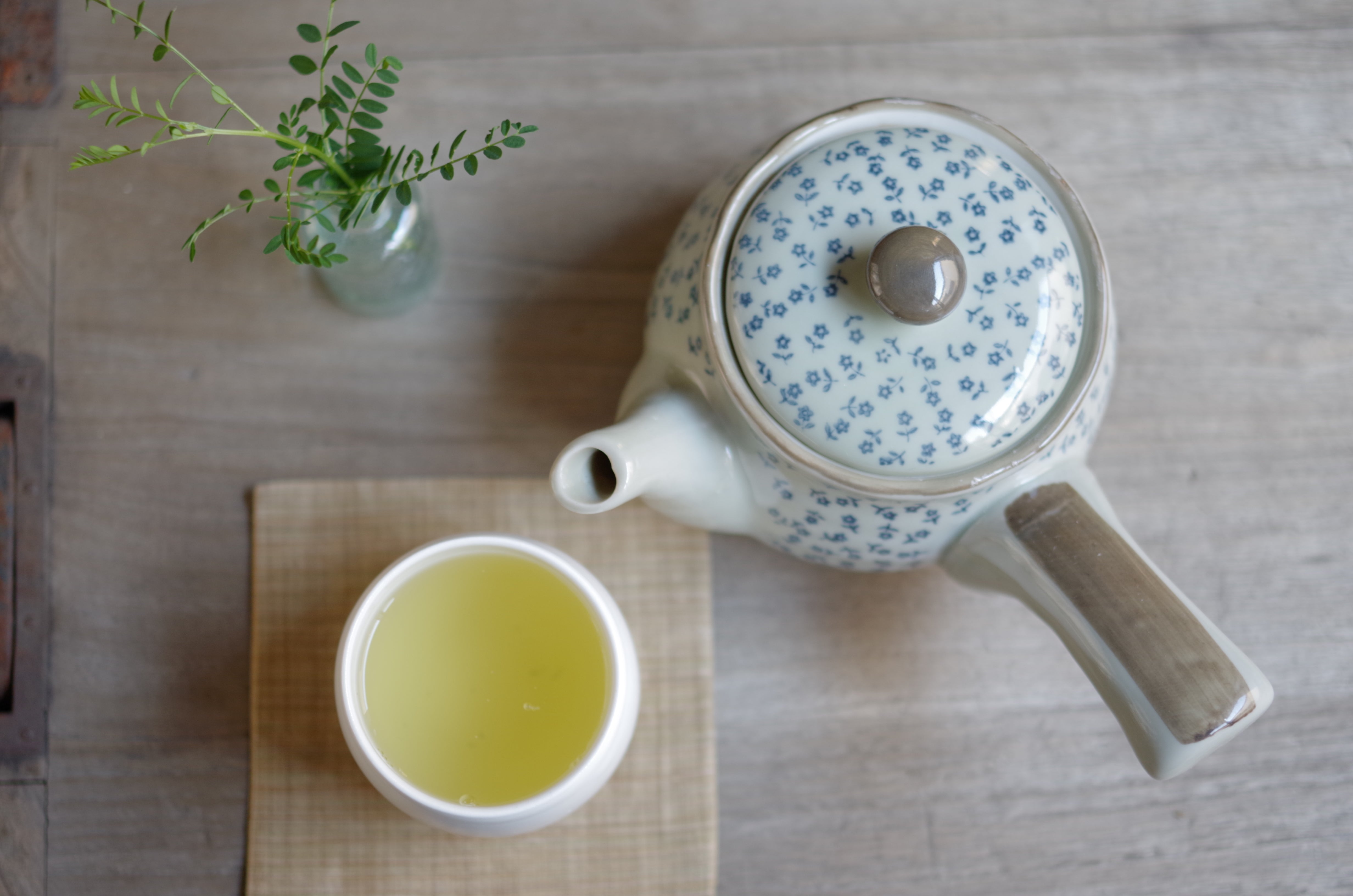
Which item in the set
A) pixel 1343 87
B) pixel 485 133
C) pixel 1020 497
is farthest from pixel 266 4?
pixel 1343 87

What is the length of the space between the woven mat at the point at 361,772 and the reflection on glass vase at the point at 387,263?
133mm

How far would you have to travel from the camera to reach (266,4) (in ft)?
2.37

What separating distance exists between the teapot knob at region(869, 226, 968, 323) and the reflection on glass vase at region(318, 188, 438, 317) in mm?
→ 319

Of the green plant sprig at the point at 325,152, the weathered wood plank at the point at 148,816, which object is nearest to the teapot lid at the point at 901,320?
the green plant sprig at the point at 325,152

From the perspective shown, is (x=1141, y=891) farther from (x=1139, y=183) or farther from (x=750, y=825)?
(x=1139, y=183)

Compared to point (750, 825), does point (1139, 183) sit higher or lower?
higher

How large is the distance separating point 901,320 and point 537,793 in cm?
32

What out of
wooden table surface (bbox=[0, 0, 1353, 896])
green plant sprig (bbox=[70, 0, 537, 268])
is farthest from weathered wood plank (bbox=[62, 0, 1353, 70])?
green plant sprig (bbox=[70, 0, 537, 268])

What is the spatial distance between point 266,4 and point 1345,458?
0.89 metres

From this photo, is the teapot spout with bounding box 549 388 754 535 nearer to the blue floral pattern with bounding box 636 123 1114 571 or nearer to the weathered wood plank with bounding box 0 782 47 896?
the blue floral pattern with bounding box 636 123 1114 571

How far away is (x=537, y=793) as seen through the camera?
20.5 inches

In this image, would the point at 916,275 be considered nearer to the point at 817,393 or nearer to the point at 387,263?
the point at 817,393

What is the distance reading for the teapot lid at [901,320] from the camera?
46 cm

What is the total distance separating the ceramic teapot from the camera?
46 cm
